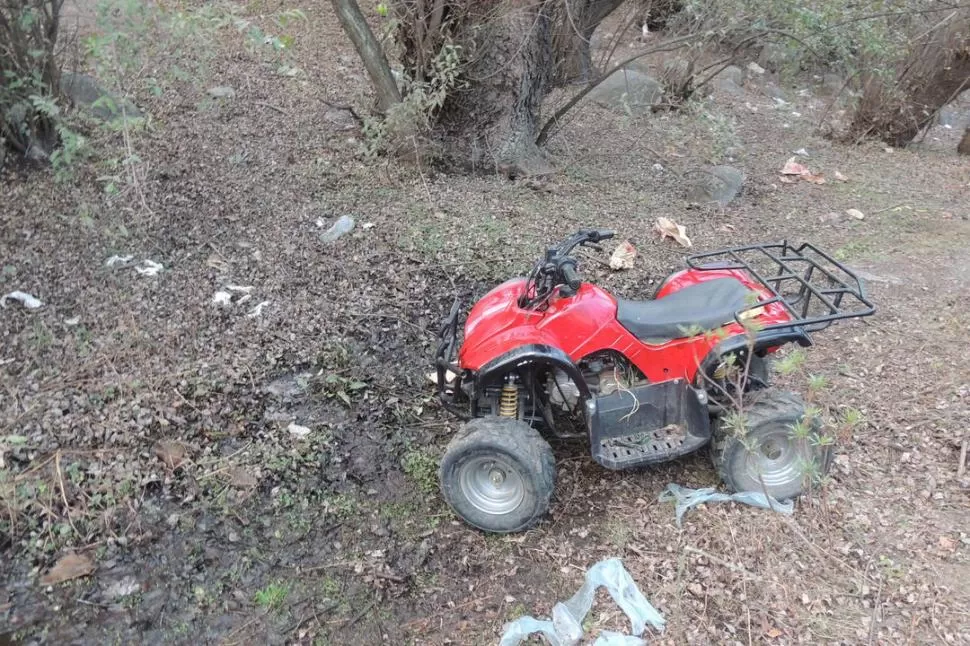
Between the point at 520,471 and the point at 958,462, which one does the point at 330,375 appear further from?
the point at 958,462

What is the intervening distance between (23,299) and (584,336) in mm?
3801

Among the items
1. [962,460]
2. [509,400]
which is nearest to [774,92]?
[962,460]

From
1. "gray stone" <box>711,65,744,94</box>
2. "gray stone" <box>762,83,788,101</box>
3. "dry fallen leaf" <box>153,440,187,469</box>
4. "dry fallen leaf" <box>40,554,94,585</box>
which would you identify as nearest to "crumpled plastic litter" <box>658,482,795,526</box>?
"dry fallen leaf" <box>153,440,187,469</box>

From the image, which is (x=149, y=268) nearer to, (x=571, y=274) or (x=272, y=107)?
(x=272, y=107)

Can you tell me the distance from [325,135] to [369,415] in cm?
423

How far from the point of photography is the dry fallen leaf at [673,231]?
19.3ft

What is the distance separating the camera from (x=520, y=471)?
315cm

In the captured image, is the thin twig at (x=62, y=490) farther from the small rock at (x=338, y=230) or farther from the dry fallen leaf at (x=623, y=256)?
the dry fallen leaf at (x=623, y=256)

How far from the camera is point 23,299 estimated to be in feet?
15.3

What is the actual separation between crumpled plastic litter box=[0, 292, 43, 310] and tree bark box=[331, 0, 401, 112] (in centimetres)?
336

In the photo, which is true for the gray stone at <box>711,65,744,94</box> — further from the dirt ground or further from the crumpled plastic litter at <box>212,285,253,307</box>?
the crumpled plastic litter at <box>212,285,253,307</box>

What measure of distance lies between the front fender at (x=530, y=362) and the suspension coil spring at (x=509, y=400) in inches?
5.7

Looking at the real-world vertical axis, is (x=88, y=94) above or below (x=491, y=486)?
above

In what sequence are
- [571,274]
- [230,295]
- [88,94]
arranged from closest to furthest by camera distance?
1. [571,274]
2. [230,295]
3. [88,94]
